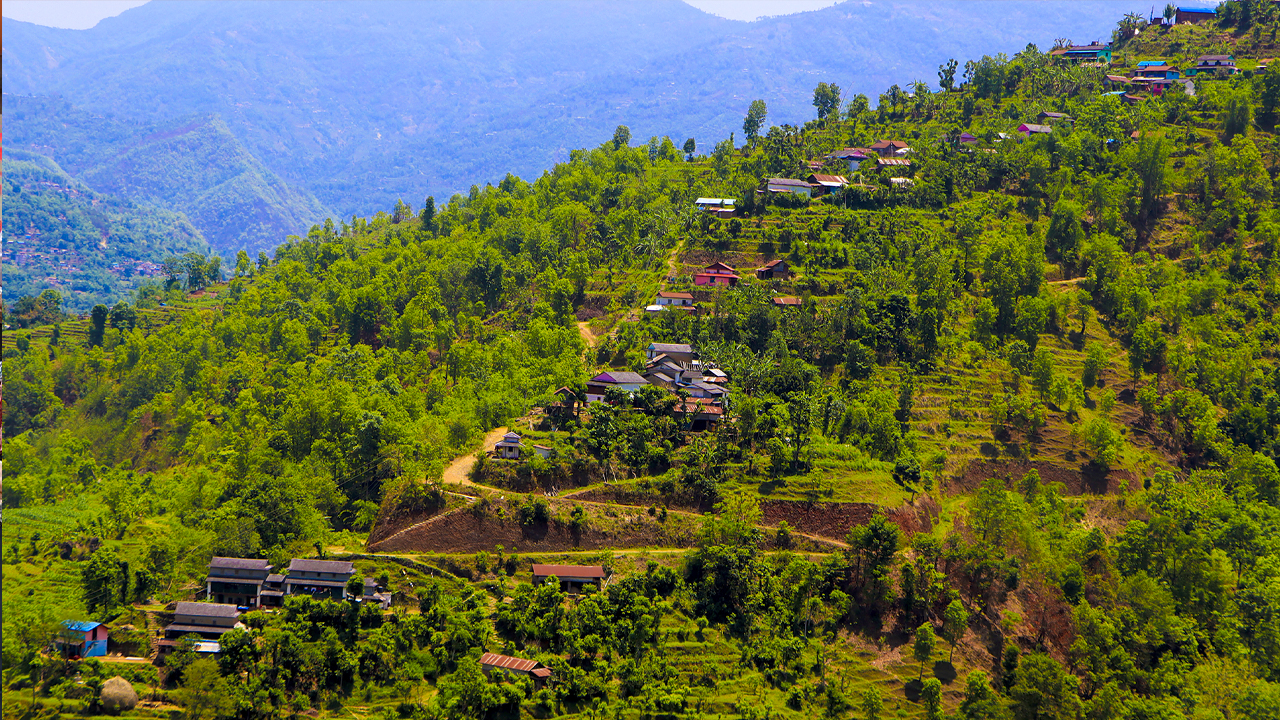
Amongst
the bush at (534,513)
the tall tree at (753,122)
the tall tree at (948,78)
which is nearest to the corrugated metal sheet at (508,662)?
the bush at (534,513)

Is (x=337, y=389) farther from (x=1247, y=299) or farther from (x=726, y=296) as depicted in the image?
(x=1247, y=299)

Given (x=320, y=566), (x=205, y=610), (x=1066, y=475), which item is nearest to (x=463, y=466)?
(x=320, y=566)

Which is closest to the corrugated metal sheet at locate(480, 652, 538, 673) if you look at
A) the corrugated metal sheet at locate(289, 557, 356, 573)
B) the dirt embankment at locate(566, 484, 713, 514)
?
the corrugated metal sheet at locate(289, 557, 356, 573)

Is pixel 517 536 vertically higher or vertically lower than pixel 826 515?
lower

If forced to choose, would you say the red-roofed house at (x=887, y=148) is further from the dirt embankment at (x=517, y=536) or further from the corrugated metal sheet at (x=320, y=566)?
the corrugated metal sheet at (x=320, y=566)

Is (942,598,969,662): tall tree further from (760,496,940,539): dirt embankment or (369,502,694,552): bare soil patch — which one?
(369,502,694,552): bare soil patch

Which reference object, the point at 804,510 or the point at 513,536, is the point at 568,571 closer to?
the point at 513,536
